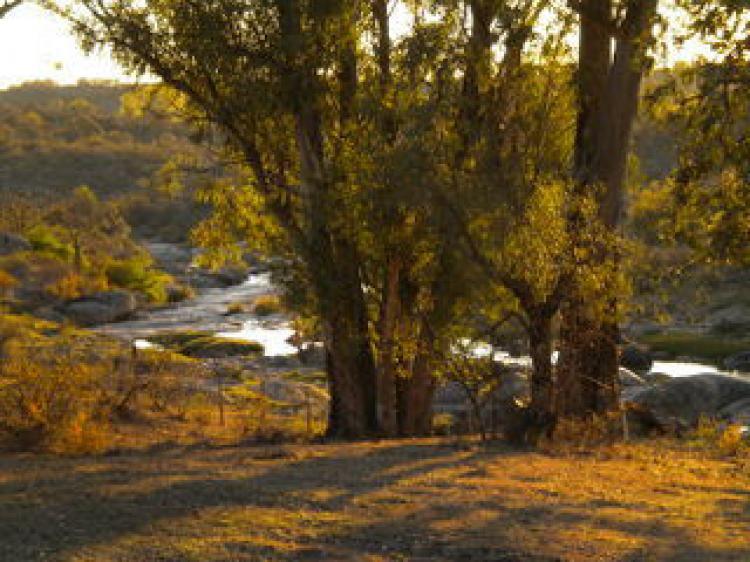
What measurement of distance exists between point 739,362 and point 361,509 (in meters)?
22.8

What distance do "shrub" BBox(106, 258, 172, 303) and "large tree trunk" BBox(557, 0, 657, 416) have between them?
29.1 metres

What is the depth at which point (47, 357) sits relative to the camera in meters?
16.0

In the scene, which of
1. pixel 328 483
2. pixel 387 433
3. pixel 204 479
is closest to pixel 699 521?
pixel 328 483

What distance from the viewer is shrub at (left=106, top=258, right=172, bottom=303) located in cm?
4202

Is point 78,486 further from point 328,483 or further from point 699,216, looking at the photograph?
point 699,216

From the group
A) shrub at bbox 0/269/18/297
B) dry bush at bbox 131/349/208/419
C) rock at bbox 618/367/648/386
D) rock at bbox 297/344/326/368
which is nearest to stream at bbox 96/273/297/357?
rock at bbox 297/344/326/368

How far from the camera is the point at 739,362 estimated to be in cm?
2872

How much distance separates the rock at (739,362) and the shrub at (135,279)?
22036 millimetres

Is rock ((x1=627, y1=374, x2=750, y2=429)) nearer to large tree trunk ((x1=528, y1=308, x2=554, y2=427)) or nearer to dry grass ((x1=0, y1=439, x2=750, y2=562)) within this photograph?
large tree trunk ((x1=528, y1=308, x2=554, y2=427))

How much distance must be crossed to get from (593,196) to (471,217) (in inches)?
88.9

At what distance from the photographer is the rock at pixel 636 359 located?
96.0 feet

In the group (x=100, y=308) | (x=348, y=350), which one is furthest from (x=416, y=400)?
(x=100, y=308)

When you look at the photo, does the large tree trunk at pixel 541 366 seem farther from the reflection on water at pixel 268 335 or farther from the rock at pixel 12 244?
the rock at pixel 12 244

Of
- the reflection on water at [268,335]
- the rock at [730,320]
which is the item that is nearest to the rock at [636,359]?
the rock at [730,320]
